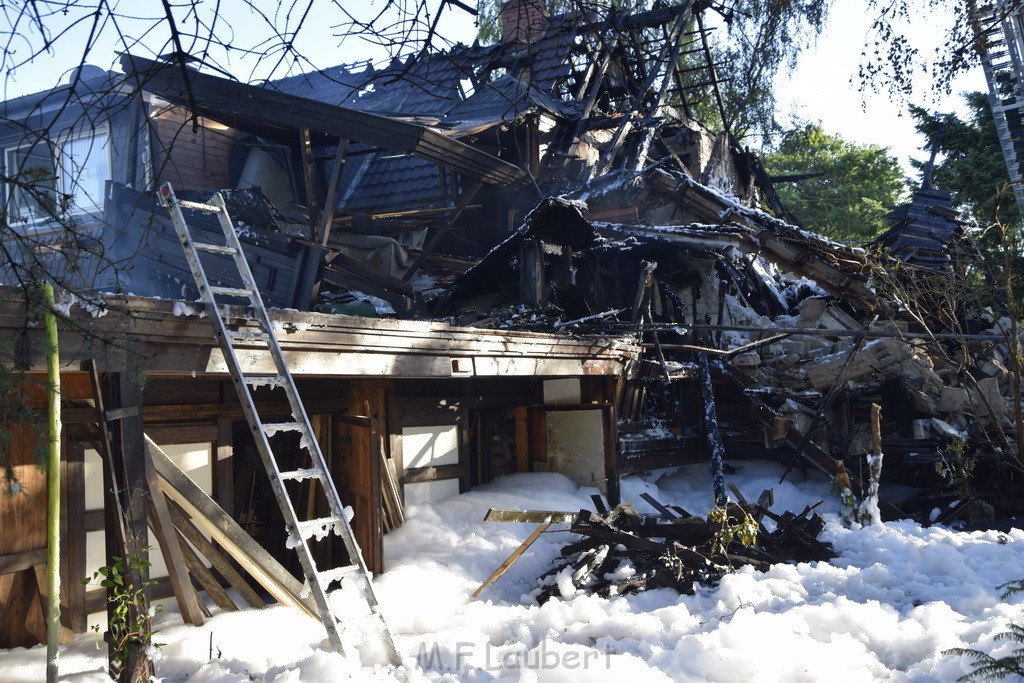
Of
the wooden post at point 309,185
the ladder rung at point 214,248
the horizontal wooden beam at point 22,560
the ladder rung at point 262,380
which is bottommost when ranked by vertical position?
the horizontal wooden beam at point 22,560

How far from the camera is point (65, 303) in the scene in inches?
182

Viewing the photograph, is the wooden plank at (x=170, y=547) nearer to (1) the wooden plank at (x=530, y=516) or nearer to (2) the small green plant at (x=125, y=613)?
(2) the small green plant at (x=125, y=613)

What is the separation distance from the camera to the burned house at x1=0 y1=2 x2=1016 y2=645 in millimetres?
5695

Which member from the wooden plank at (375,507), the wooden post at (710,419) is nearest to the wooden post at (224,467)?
the wooden plank at (375,507)

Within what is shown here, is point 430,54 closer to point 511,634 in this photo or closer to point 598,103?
point 511,634

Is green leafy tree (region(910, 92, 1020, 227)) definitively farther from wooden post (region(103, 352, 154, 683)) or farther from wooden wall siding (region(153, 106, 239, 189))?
wooden post (region(103, 352, 154, 683))

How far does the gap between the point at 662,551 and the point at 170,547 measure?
456cm

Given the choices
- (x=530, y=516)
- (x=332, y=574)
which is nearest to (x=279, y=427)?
(x=332, y=574)

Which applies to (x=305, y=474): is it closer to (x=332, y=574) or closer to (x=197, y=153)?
(x=332, y=574)

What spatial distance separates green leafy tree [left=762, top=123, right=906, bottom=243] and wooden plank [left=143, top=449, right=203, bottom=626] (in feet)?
87.5

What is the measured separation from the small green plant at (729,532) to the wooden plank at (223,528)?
4.20 m

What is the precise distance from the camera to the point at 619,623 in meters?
6.54

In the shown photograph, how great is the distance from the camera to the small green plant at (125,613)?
4.51 m

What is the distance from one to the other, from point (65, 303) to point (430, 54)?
8.76 feet
